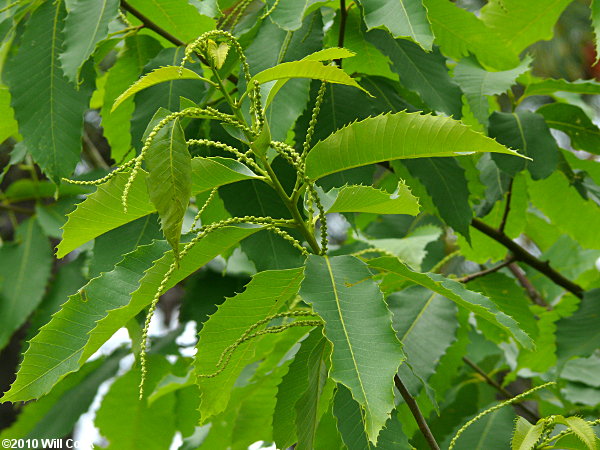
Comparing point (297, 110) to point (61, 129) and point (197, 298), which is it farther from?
point (197, 298)

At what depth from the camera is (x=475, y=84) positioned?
126 centimetres

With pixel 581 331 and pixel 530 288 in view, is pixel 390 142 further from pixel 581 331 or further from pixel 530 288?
pixel 530 288

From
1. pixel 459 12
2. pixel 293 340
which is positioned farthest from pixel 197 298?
pixel 459 12

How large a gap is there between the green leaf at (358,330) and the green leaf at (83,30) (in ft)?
1.63

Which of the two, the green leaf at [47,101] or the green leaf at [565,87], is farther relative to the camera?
the green leaf at [565,87]

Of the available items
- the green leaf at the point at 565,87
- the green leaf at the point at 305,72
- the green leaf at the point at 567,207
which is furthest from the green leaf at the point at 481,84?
the green leaf at the point at 305,72

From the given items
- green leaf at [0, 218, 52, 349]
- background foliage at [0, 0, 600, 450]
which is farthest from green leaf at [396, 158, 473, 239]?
green leaf at [0, 218, 52, 349]

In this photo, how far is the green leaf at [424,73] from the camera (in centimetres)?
119

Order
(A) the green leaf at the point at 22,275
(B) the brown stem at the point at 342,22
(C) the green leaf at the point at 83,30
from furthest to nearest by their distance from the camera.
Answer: (A) the green leaf at the point at 22,275, (B) the brown stem at the point at 342,22, (C) the green leaf at the point at 83,30

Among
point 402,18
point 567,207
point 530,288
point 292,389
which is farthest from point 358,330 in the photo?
point 530,288

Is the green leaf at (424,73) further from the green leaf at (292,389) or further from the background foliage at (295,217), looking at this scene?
the green leaf at (292,389)

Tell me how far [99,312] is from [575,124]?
997 millimetres

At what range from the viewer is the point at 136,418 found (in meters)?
1.75

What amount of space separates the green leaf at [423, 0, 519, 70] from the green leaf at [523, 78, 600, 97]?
0.27 ft
